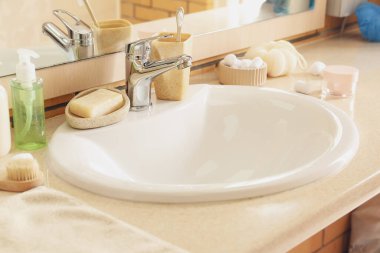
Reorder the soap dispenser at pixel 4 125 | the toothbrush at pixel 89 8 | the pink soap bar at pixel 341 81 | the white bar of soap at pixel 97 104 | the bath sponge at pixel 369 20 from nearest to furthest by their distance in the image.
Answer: the soap dispenser at pixel 4 125 → the white bar of soap at pixel 97 104 → the toothbrush at pixel 89 8 → the pink soap bar at pixel 341 81 → the bath sponge at pixel 369 20

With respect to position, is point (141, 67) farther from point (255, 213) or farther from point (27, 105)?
point (255, 213)

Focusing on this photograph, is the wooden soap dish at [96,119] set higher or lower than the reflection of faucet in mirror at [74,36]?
lower

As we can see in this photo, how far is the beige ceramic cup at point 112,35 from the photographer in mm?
1484

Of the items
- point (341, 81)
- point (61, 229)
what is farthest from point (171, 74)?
point (61, 229)

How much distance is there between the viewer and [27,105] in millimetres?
1264

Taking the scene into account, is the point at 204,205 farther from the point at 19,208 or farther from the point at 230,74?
the point at 230,74

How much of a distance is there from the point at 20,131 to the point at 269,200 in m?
0.50

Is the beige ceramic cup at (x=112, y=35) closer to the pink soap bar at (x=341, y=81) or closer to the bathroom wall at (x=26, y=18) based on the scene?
the bathroom wall at (x=26, y=18)

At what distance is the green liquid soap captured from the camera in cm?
126

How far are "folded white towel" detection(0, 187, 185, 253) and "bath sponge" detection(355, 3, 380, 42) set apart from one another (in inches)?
53.6

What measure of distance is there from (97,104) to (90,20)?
228 mm

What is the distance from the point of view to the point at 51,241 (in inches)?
37.2

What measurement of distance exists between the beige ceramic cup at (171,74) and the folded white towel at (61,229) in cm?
48

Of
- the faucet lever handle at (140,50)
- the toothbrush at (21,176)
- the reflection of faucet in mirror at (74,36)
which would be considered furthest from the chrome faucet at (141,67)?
the toothbrush at (21,176)
